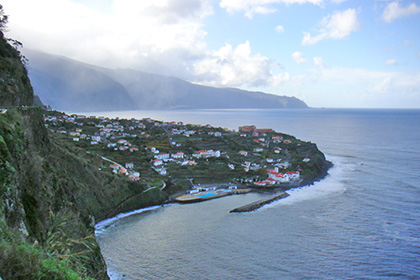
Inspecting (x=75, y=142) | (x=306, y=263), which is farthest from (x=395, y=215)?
(x=75, y=142)

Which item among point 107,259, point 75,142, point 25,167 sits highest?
point 25,167

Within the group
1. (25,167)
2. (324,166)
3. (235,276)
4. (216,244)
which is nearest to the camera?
(25,167)

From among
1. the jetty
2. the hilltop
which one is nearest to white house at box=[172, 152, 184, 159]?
the hilltop

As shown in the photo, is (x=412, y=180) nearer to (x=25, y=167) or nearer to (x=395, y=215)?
(x=395, y=215)

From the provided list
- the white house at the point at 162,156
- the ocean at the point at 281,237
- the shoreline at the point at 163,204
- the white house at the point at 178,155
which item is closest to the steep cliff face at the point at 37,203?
the shoreline at the point at 163,204

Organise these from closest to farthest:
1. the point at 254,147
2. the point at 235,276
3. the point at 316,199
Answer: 1. the point at 235,276
2. the point at 316,199
3. the point at 254,147

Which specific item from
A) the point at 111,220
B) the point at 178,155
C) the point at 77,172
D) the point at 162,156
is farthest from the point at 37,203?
the point at 178,155
